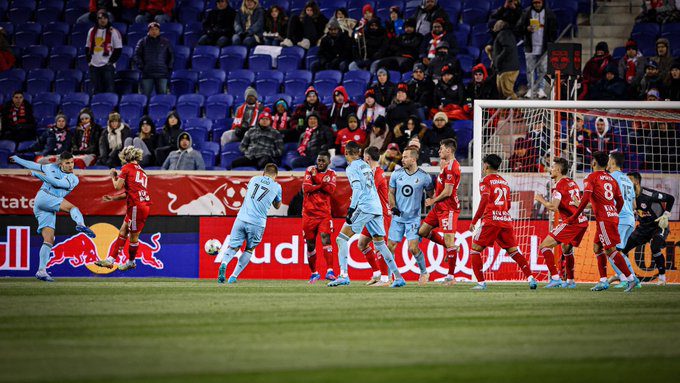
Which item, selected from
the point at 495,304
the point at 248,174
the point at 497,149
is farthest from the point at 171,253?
the point at 495,304

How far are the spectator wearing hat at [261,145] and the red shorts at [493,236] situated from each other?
23.9 feet

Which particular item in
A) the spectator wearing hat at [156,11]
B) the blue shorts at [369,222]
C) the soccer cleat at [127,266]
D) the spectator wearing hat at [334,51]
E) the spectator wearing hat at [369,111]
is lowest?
the soccer cleat at [127,266]

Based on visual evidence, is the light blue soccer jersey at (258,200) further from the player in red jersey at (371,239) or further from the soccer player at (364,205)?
the player in red jersey at (371,239)

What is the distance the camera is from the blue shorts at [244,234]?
1573 centimetres

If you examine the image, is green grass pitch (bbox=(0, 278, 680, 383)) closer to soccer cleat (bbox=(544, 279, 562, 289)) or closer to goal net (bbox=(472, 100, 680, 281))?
soccer cleat (bbox=(544, 279, 562, 289))

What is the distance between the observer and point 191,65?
2569 centimetres

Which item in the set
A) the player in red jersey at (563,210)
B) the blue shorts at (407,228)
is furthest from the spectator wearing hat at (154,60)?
the player in red jersey at (563,210)

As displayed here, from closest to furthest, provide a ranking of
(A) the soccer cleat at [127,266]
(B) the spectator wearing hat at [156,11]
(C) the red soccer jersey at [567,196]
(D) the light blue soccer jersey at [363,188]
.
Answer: (D) the light blue soccer jersey at [363,188] < (C) the red soccer jersey at [567,196] < (A) the soccer cleat at [127,266] < (B) the spectator wearing hat at [156,11]

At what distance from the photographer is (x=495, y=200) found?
14.4 metres

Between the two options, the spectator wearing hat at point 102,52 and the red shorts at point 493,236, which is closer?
the red shorts at point 493,236

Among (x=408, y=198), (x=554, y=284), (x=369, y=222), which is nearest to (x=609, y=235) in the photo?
(x=554, y=284)

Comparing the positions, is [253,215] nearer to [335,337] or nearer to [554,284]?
[554,284]

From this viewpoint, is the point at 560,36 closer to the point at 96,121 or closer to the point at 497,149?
the point at 497,149

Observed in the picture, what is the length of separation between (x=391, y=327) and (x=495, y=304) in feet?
9.49
